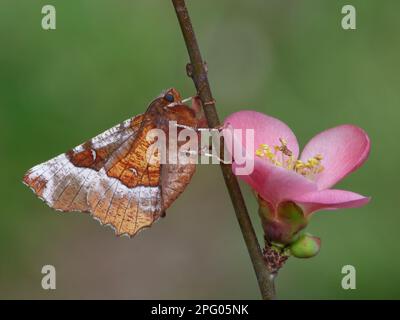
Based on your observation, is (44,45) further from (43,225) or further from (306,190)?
(306,190)

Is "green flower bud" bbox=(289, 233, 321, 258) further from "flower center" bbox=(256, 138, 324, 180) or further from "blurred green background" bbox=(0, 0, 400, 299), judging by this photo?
"blurred green background" bbox=(0, 0, 400, 299)

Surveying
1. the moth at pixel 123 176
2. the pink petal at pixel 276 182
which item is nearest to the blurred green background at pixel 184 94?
the moth at pixel 123 176

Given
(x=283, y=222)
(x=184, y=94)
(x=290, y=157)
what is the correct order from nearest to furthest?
(x=283, y=222) → (x=290, y=157) → (x=184, y=94)

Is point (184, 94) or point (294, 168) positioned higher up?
point (184, 94)

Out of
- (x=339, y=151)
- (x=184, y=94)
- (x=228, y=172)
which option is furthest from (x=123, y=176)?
(x=184, y=94)

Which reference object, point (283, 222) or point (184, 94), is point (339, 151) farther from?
point (184, 94)

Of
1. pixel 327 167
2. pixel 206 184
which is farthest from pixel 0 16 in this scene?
pixel 327 167

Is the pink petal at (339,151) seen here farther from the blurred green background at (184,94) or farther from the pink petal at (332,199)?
the blurred green background at (184,94)
